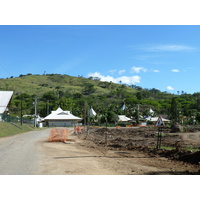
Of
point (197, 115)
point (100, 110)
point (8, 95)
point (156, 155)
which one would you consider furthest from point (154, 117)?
point (156, 155)

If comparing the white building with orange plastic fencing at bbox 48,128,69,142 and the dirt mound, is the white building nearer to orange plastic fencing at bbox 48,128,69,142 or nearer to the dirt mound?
orange plastic fencing at bbox 48,128,69,142

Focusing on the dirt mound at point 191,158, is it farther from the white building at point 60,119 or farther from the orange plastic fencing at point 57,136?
the white building at point 60,119

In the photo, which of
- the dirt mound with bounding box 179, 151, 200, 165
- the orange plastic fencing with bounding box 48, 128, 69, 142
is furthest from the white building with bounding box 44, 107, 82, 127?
the dirt mound with bounding box 179, 151, 200, 165

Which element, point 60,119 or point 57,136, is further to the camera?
point 60,119

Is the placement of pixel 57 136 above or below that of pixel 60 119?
above

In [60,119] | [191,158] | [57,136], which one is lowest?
[60,119]

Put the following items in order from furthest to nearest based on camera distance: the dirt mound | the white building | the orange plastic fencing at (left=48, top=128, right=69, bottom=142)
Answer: the white building → the orange plastic fencing at (left=48, top=128, right=69, bottom=142) → the dirt mound

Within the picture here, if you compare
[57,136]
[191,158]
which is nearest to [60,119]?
[57,136]

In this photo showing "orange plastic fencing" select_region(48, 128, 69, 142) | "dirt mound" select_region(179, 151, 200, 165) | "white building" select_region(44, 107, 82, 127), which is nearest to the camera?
"dirt mound" select_region(179, 151, 200, 165)

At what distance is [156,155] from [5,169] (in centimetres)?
850

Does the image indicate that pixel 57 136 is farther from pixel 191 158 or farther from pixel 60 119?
pixel 60 119

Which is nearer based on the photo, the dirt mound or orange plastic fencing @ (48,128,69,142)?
the dirt mound

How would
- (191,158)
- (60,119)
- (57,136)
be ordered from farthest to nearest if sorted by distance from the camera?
(60,119) → (57,136) → (191,158)

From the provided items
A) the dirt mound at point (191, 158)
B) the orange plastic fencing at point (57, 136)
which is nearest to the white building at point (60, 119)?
the orange plastic fencing at point (57, 136)
